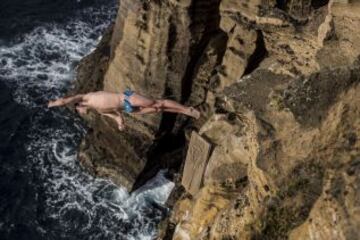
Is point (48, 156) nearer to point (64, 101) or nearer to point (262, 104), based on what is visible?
point (64, 101)

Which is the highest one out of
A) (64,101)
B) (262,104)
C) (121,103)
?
(262,104)

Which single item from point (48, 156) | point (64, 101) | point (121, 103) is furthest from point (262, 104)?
point (48, 156)

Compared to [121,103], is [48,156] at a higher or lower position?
lower

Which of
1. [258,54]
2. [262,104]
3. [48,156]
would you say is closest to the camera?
[262,104]

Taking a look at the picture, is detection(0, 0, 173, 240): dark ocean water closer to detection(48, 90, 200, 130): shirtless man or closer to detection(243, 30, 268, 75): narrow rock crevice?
detection(243, 30, 268, 75): narrow rock crevice

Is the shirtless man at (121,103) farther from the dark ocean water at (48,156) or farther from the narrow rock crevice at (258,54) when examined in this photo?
the dark ocean water at (48,156)

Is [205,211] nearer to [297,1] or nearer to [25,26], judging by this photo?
[297,1]
